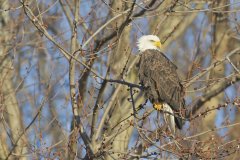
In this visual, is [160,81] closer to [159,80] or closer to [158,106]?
[159,80]

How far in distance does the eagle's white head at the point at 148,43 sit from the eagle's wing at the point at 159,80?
0.29 m

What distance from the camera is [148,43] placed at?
8055mm

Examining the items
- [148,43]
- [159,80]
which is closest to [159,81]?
[159,80]

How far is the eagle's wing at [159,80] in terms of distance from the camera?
7.58 meters

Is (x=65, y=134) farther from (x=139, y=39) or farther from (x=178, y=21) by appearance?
(x=178, y=21)

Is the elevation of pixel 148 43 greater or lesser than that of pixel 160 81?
greater

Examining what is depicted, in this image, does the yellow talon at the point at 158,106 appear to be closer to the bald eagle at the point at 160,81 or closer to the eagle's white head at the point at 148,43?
the bald eagle at the point at 160,81

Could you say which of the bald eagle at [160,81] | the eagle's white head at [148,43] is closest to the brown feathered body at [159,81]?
the bald eagle at [160,81]

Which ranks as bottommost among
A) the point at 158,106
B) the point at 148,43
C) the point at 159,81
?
the point at 158,106

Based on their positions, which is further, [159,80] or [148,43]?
[148,43]

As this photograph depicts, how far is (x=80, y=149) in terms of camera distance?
24.0 ft

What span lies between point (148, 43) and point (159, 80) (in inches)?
25.1

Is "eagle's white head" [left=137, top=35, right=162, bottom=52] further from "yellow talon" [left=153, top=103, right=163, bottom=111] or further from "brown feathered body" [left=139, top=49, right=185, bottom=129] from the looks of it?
"yellow talon" [left=153, top=103, right=163, bottom=111]

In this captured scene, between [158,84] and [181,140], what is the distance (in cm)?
163
